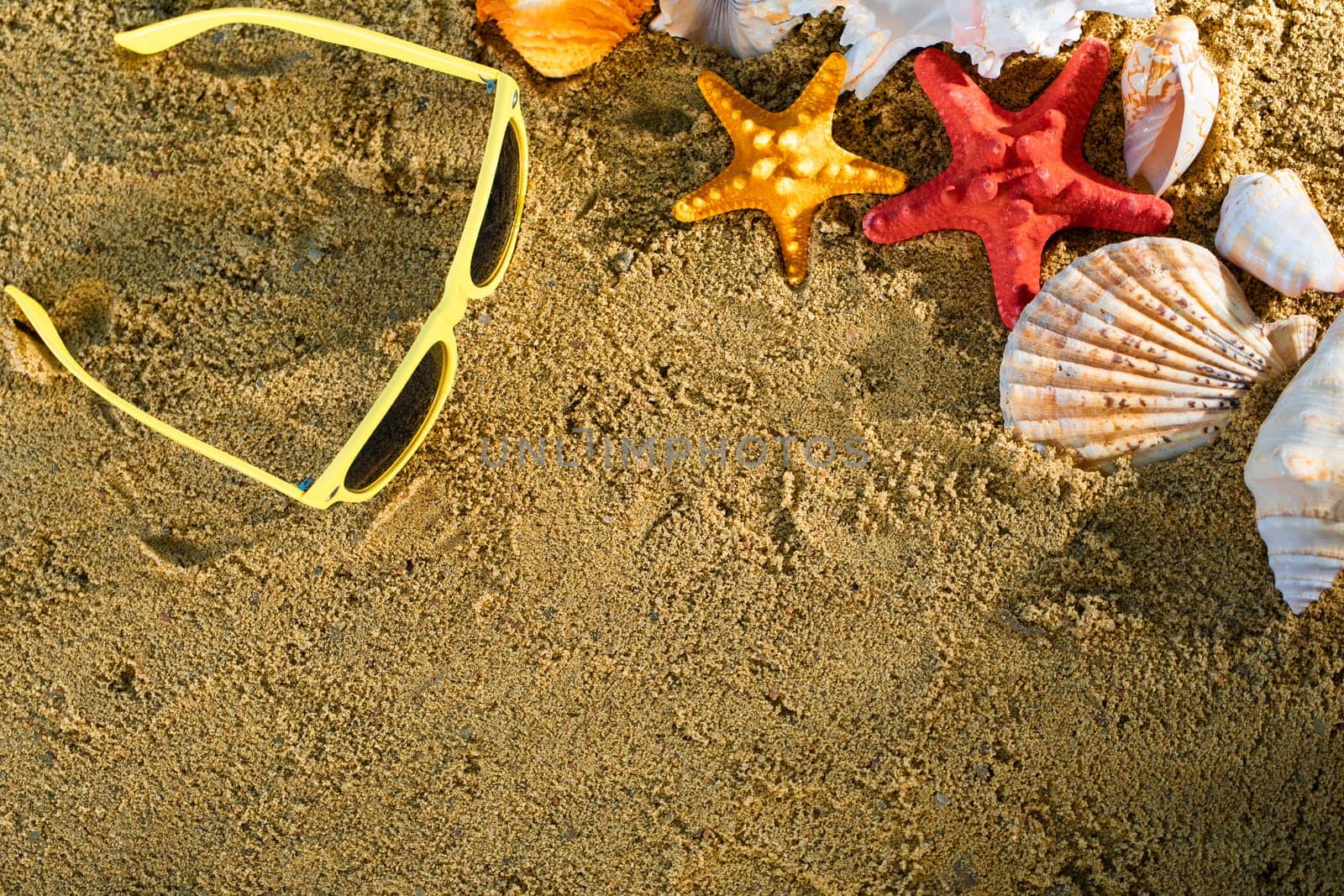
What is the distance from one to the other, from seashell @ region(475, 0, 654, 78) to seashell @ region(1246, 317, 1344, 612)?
1.63 metres

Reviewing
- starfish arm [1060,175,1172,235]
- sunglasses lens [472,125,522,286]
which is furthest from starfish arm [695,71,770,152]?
starfish arm [1060,175,1172,235]

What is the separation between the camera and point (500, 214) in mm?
2236

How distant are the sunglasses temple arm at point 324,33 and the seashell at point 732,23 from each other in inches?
17.5

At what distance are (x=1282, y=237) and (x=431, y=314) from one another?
1.79 metres

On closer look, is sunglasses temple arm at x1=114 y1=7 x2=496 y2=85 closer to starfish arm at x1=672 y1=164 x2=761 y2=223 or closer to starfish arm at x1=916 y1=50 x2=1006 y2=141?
starfish arm at x1=672 y1=164 x2=761 y2=223

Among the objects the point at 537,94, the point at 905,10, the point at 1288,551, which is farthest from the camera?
the point at 537,94

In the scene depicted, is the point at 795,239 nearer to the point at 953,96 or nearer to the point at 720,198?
the point at 720,198

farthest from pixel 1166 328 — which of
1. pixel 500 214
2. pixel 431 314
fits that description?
pixel 431 314

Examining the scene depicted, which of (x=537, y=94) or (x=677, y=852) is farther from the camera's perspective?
(x=537, y=94)

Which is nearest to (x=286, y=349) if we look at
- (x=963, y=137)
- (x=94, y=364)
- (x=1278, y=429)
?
(x=94, y=364)

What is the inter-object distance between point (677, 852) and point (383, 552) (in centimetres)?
92

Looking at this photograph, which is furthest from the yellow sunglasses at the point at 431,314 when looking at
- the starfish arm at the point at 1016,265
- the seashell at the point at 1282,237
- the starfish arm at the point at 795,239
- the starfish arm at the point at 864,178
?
the seashell at the point at 1282,237

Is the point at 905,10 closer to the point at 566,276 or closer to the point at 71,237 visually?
the point at 566,276

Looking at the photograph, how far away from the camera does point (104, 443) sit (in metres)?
2.33
